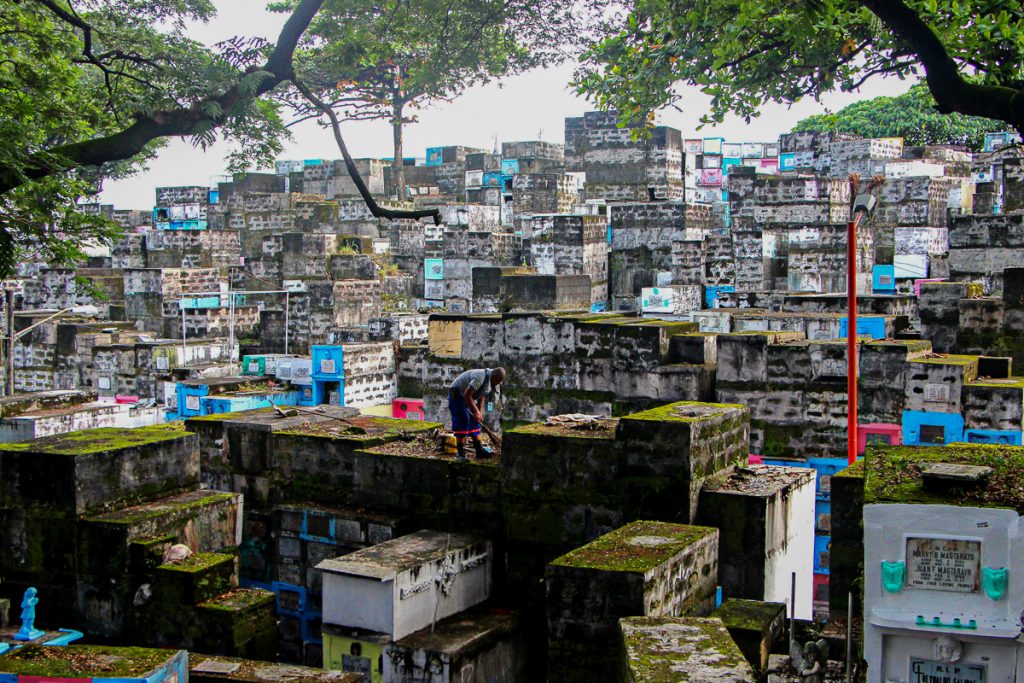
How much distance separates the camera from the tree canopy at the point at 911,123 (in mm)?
70312

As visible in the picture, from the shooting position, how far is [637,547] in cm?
1125

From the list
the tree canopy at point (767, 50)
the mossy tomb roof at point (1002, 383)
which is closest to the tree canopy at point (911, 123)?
the mossy tomb roof at point (1002, 383)

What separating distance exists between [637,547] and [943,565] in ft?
12.1

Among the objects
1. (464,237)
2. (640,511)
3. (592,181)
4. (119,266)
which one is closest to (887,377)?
(640,511)

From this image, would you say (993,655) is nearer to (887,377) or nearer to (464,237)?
(887,377)

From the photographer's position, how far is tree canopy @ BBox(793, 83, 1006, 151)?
70.3 meters

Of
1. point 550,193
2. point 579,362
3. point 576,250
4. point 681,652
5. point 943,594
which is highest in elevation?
point 550,193

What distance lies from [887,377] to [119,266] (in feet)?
121

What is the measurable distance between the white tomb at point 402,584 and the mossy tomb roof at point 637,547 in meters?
1.85

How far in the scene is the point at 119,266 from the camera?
160ft

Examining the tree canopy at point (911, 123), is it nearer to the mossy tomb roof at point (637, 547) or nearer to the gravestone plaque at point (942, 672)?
the mossy tomb roof at point (637, 547)

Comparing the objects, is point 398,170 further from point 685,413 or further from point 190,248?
point 685,413

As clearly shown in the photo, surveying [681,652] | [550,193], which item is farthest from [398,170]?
[681,652]

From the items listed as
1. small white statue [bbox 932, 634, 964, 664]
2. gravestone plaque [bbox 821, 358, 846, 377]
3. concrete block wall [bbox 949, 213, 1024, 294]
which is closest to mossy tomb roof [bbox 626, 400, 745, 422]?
small white statue [bbox 932, 634, 964, 664]
